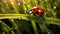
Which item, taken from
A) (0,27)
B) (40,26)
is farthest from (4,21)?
(40,26)

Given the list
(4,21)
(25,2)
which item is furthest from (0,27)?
(25,2)

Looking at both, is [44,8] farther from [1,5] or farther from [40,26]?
[1,5]

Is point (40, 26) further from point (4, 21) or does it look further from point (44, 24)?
point (4, 21)

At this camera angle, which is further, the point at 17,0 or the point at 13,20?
the point at 17,0

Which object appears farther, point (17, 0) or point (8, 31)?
point (17, 0)
